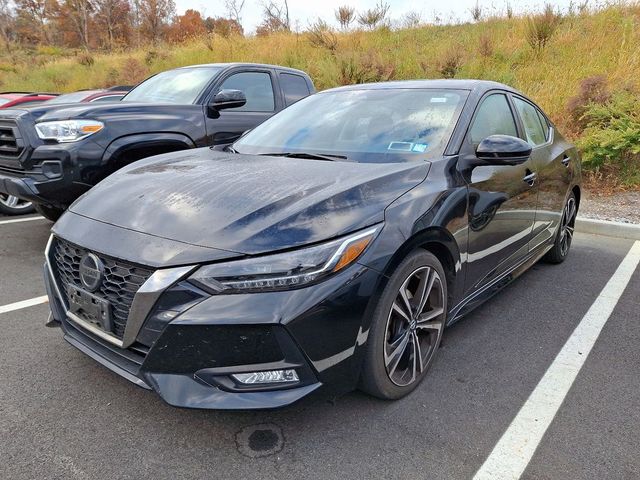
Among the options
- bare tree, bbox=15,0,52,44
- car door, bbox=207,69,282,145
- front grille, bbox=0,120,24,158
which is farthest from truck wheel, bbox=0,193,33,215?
bare tree, bbox=15,0,52,44

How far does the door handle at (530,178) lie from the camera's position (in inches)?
132

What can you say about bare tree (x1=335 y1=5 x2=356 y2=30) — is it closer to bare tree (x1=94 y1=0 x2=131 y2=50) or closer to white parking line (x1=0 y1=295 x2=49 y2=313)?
white parking line (x1=0 y1=295 x2=49 y2=313)

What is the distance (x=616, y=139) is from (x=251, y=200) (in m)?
6.66

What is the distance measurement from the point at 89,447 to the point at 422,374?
162 centimetres

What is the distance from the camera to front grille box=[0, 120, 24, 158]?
14.4 ft

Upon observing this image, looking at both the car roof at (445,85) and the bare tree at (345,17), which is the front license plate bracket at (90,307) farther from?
the bare tree at (345,17)

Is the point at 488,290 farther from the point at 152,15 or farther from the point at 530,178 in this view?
the point at 152,15

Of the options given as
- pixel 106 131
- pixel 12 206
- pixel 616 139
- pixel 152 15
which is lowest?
pixel 12 206

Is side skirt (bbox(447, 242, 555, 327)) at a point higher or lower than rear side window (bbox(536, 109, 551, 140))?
lower

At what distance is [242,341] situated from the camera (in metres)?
1.85

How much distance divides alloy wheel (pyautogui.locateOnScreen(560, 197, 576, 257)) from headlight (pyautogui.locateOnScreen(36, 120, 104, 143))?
4.29 m

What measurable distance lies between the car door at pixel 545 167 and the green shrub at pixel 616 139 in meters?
3.28

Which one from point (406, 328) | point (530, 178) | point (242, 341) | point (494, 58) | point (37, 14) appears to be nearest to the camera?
point (242, 341)

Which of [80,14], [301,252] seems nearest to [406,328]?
[301,252]
